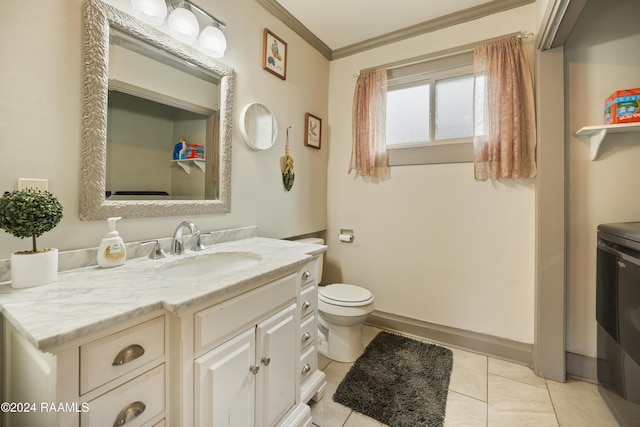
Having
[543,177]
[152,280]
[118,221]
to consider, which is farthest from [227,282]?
[543,177]

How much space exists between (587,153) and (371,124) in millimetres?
1402

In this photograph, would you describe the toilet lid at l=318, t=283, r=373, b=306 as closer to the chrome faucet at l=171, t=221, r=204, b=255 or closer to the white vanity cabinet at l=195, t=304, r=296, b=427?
the white vanity cabinet at l=195, t=304, r=296, b=427

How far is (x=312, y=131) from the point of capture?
2.35 m

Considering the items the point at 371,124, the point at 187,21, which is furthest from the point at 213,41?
the point at 371,124

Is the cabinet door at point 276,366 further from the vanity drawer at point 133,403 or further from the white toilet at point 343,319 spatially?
the white toilet at point 343,319

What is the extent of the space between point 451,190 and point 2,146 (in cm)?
235

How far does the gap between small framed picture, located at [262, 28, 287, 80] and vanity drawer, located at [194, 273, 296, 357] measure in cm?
149

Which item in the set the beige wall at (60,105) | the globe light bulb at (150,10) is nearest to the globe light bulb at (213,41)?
the beige wall at (60,105)

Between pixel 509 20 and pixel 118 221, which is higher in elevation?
pixel 509 20

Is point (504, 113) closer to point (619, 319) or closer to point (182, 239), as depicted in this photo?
point (619, 319)

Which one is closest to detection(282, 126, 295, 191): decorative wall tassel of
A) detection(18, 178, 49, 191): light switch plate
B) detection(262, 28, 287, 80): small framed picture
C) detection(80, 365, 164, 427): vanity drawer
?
detection(262, 28, 287, 80): small framed picture

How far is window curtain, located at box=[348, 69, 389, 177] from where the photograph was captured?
225cm

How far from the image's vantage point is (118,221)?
1.17m

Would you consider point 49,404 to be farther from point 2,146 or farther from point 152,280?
point 2,146
